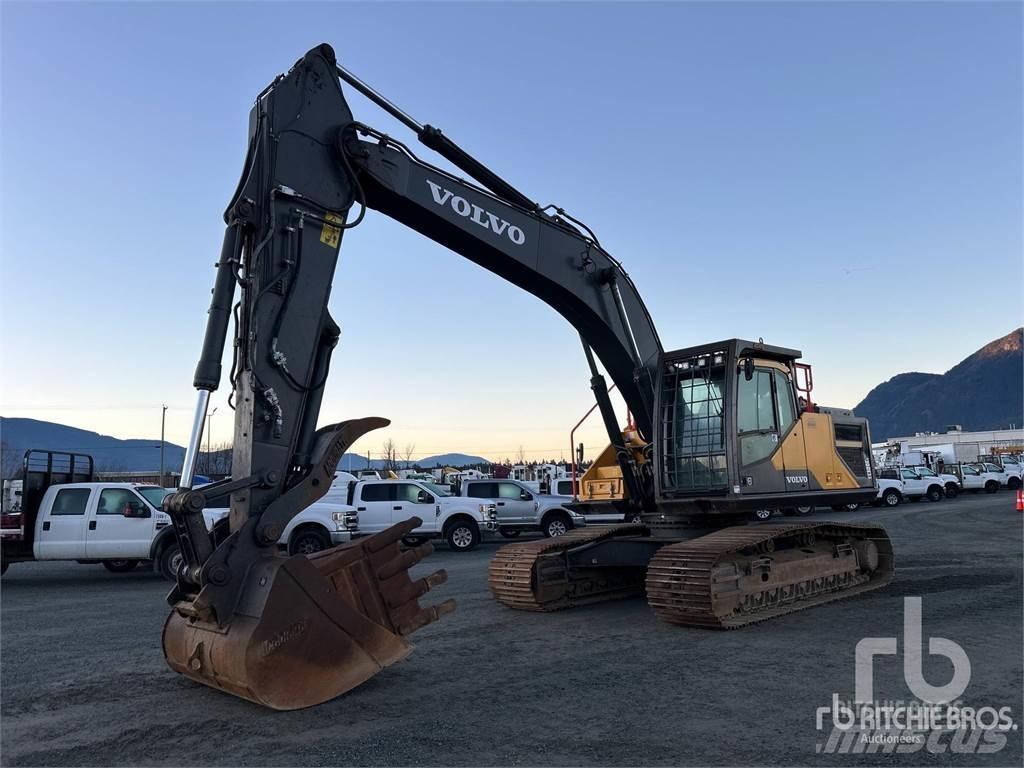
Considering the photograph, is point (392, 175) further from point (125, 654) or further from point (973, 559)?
point (973, 559)

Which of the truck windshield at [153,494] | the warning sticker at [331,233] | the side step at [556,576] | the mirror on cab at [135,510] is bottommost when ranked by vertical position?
the side step at [556,576]

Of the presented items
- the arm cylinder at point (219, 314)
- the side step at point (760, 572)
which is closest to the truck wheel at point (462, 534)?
the side step at point (760, 572)

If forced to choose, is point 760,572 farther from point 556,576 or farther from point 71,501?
point 71,501

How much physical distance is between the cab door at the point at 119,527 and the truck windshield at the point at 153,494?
1.07ft

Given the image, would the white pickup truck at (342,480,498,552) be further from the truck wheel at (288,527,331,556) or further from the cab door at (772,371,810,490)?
the cab door at (772,371,810,490)

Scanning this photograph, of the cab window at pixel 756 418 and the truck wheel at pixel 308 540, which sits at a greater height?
the cab window at pixel 756 418

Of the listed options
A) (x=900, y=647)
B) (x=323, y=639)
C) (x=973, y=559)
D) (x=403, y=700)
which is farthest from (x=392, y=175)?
(x=973, y=559)

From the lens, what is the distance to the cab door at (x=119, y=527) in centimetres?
1464

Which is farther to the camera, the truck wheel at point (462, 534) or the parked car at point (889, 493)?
the parked car at point (889, 493)

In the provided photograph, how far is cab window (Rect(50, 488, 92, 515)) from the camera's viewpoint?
48.1 feet

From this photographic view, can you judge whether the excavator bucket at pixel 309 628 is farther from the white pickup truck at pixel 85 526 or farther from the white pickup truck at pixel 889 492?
the white pickup truck at pixel 889 492

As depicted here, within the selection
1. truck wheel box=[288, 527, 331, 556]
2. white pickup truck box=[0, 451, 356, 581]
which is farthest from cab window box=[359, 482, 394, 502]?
white pickup truck box=[0, 451, 356, 581]

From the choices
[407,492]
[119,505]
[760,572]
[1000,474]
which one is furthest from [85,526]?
[1000,474]

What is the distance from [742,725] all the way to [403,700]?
8.04ft
